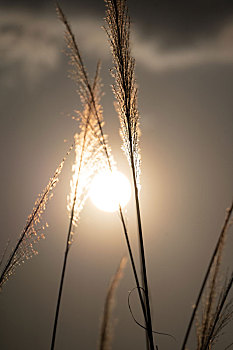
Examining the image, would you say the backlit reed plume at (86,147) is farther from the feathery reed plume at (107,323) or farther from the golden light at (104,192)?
the golden light at (104,192)

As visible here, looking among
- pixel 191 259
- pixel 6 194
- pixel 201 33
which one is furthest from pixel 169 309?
pixel 201 33

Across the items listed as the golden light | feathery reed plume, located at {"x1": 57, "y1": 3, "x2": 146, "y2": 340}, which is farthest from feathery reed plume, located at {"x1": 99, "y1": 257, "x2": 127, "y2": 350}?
the golden light

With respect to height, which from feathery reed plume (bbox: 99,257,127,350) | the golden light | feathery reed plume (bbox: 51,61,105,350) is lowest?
feathery reed plume (bbox: 99,257,127,350)

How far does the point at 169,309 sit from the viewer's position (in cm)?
169

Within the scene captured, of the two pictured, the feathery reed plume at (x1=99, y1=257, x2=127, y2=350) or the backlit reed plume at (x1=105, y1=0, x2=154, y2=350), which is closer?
the feathery reed plume at (x1=99, y1=257, x2=127, y2=350)

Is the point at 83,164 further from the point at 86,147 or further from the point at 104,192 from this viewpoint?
the point at 104,192

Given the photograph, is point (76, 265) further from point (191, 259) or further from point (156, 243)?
point (191, 259)

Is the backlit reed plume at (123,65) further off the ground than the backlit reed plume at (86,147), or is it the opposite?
the backlit reed plume at (123,65)

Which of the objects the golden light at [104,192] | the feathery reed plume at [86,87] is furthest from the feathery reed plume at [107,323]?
the golden light at [104,192]

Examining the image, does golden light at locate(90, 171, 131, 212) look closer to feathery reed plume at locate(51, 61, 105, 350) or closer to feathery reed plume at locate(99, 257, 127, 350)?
feathery reed plume at locate(51, 61, 105, 350)

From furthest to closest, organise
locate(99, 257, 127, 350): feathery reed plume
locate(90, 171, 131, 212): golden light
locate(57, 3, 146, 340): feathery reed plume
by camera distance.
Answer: locate(90, 171, 131, 212): golden light < locate(57, 3, 146, 340): feathery reed plume < locate(99, 257, 127, 350): feathery reed plume

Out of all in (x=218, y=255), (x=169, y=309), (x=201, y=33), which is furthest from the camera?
(x=169, y=309)

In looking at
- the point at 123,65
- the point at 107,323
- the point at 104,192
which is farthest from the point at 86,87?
the point at 104,192

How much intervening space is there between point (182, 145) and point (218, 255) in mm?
1337
